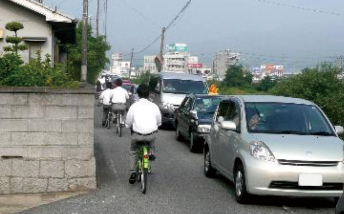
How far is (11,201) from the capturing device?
8.32 meters

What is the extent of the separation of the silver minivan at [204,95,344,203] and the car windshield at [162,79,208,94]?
11.4 m

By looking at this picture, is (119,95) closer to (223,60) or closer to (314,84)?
(314,84)

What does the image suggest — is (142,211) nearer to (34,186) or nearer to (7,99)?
(34,186)

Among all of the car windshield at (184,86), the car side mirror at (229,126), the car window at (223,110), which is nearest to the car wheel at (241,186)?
the car side mirror at (229,126)

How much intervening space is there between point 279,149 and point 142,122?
7.89 feet

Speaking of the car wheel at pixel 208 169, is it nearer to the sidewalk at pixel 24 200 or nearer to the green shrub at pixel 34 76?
the sidewalk at pixel 24 200

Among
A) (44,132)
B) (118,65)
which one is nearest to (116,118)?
(44,132)

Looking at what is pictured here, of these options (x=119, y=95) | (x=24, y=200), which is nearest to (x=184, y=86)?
(x=119, y=95)

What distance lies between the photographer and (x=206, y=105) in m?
15.8

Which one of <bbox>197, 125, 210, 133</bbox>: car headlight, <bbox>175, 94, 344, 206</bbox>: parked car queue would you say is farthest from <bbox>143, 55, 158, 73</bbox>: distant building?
<bbox>175, 94, 344, 206</bbox>: parked car queue

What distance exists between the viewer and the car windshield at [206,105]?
15.3 m

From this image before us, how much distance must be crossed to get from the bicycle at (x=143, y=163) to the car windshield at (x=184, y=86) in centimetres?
1197

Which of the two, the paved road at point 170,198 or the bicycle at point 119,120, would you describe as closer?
the paved road at point 170,198

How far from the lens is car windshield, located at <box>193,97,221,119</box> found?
1529 cm
